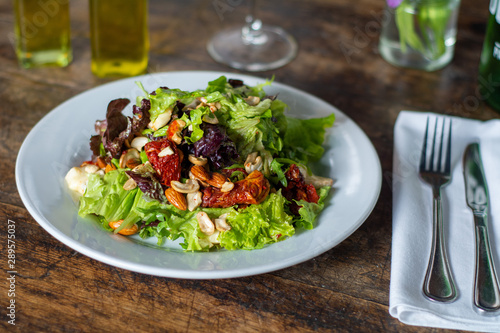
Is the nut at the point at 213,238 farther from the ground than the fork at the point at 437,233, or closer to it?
farther from the ground

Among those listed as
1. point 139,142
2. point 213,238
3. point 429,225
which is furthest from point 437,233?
point 139,142

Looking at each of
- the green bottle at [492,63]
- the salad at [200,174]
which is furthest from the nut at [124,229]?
the green bottle at [492,63]

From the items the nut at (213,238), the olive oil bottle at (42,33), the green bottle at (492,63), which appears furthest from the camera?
the olive oil bottle at (42,33)

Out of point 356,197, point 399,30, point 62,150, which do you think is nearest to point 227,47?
point 399,30

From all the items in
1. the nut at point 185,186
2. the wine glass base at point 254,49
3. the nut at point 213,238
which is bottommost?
the wine glass base at point 254,49

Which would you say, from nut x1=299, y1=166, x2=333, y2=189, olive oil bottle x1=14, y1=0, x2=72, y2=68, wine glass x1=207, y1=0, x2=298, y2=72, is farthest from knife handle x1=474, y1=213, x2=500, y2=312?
olive oil bottle x1=14, y1=0, x2=72, y2=68

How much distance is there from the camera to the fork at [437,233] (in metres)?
1.21

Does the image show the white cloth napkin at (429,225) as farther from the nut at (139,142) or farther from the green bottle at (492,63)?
the nut at (139,142)

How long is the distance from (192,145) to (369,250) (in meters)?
0.52

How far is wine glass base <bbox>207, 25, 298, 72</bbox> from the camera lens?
219 cm

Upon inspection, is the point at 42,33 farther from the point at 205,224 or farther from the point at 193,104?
the point at 205,224

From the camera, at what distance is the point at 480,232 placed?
1.35 metres

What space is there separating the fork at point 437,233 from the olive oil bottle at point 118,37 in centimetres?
105

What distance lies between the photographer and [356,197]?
4.42ft
